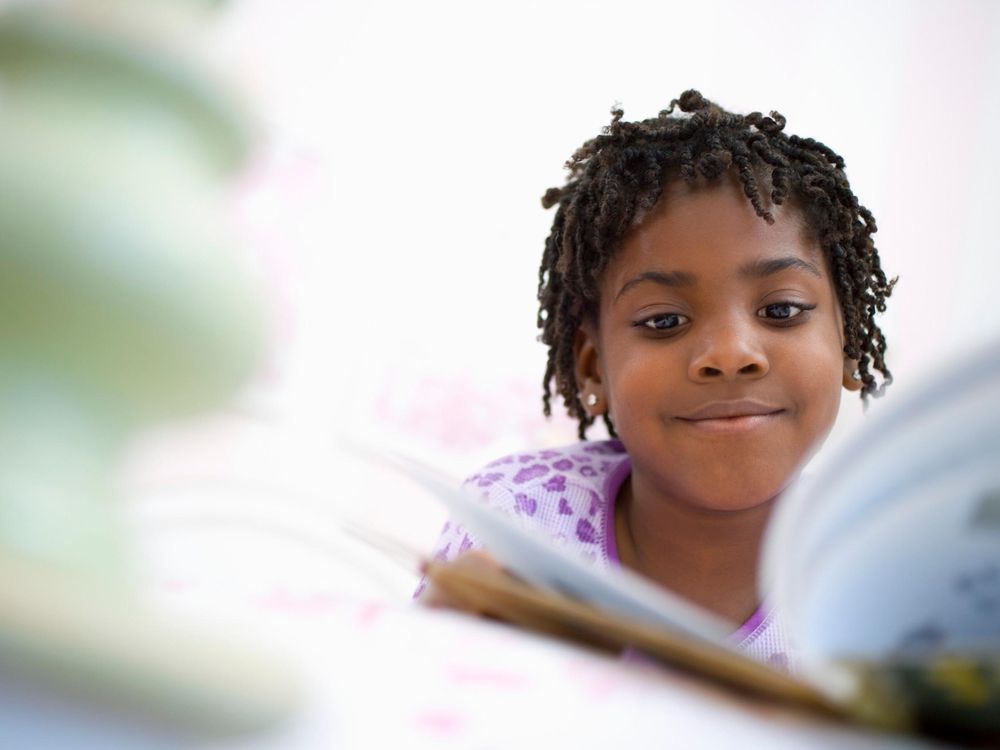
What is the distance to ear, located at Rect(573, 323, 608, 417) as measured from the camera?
1.02 m

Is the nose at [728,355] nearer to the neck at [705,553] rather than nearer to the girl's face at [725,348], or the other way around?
the girl's face at [725,348]

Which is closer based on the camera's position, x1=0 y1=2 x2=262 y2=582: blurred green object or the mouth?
x1=0 y1=2 x2=262 y2=582: blurred green object

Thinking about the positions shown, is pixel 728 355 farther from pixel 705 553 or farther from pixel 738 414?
pixel 705 553

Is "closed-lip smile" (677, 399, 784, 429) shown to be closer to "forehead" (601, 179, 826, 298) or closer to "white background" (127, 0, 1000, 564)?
"forehead" (601, 179, 826, 298)

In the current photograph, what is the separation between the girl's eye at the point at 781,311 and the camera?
2.73ft

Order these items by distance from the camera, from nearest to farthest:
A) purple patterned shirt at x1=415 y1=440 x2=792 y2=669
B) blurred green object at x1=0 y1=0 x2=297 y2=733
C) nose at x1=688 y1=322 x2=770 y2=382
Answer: blurred green object at x1=0 y1=0 x2=297 y2=733, nose at x1=688 y1=322 x2=770 y2=382, purple patterned shirt at x1=415 y1=440 x2=792 y2=669

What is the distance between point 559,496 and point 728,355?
24cm

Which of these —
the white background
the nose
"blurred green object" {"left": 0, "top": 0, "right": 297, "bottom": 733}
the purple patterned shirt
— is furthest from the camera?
the white background

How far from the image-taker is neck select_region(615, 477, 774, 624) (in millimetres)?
881

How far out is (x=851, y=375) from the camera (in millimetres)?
995

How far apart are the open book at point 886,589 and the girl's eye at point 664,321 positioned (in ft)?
1.78

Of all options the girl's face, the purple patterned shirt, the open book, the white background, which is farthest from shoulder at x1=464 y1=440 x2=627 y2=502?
the open book

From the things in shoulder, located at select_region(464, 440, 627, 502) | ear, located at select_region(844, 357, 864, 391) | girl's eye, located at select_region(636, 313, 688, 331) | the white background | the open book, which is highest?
the white background

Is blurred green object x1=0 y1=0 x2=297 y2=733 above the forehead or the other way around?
the other way around
